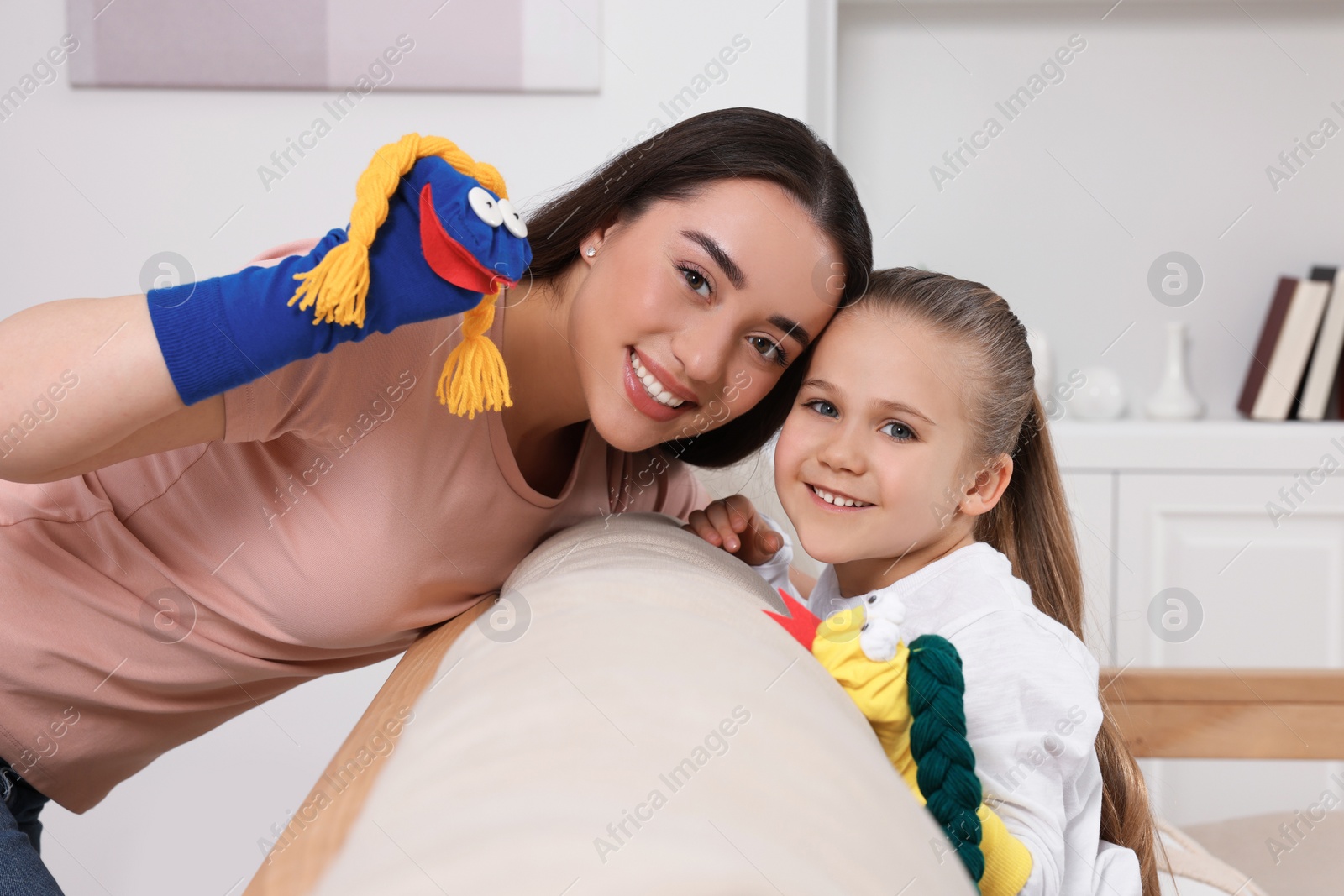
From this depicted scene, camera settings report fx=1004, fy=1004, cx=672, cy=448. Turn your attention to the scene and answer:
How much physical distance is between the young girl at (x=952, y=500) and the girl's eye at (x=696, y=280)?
143mm

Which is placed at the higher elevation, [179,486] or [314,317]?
[314,317]

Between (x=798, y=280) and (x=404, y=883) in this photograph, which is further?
(x=798, y=280)

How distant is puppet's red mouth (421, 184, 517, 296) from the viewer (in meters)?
0.68

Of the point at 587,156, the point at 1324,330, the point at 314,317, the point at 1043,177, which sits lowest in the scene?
the point at 1324,330

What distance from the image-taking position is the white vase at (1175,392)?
7.53 ft

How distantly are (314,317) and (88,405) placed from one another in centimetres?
16

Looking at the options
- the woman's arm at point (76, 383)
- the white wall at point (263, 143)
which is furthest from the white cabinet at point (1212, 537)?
the woman's arm at point (76, 383)

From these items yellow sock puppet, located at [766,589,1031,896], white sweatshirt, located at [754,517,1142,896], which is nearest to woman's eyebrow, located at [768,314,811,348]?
white sweatshirt, located at [754,517,1142,896]

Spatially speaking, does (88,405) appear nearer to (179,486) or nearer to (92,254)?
(179,486)

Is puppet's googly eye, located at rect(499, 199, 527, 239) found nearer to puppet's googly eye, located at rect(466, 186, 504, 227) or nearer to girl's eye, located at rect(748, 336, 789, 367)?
puppet's googly eye, located at rect(466, 186, 504, 227)

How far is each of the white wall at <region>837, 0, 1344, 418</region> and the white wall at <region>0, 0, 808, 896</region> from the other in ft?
2.08

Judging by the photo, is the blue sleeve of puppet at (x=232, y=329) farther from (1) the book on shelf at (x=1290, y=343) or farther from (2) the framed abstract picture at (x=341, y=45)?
(1) the book on shelf at (x=1290, y=343)

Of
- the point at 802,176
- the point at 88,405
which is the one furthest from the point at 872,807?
the point at 802,176

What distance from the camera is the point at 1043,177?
238cm
